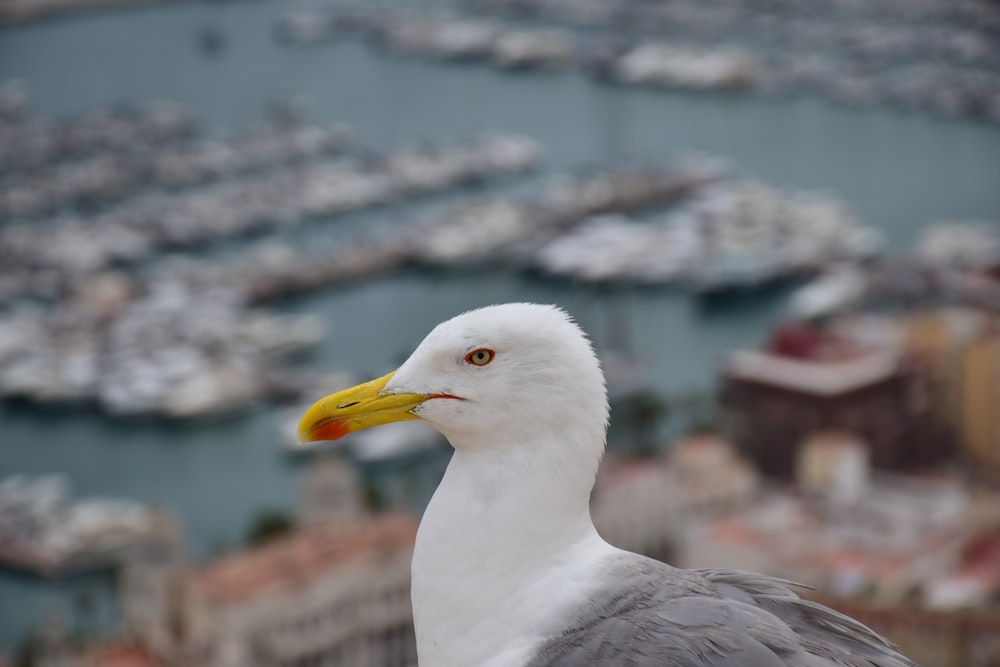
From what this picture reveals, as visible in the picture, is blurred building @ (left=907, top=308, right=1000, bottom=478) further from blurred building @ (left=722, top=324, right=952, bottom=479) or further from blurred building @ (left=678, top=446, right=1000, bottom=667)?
blurred building @ (left=678, top=446, right=1000, bottom=667)

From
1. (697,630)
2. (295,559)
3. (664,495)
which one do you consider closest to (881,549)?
(664,495)

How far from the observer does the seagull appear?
37.2 inches

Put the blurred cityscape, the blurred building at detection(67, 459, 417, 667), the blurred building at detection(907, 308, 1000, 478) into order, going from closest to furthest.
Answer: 1. the blurred building at detection(67, 459, 417, 667)
2. the blurred cityscape
3. the blurred building at detection(907, 308, 1000, 478)

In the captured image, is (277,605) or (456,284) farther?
(456,284)

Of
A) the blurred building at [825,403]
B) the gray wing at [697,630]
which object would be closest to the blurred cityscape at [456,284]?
the blurred building at [825,403]

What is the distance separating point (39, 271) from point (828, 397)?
699 cm

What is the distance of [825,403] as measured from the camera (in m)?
10.0

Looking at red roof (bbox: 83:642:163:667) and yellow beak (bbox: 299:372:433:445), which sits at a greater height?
yellow beak (bbox: 299:372:433:445)

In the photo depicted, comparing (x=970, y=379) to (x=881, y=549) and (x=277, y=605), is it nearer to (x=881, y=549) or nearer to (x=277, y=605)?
(x=881, y=549)

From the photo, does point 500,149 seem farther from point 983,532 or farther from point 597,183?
point 983,532

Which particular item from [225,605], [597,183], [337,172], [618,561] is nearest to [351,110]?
[337,172]

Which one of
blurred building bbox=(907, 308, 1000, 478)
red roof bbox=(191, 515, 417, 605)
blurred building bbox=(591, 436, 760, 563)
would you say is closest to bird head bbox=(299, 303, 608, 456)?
red roof bbox=(191, 515, 417, 605)

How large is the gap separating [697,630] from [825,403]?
30.6ft

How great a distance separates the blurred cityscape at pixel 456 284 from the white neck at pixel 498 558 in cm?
450
